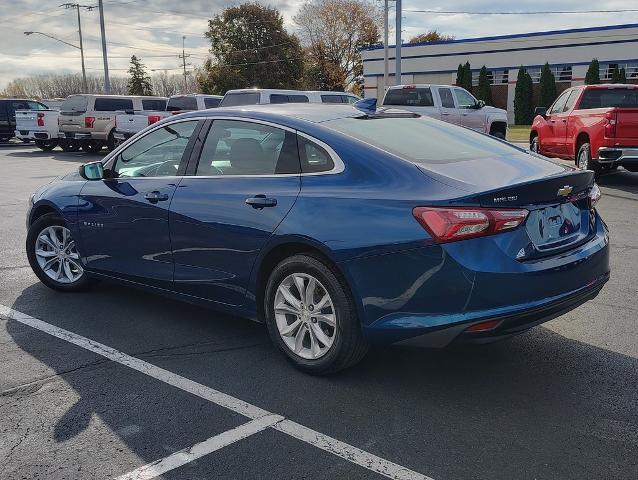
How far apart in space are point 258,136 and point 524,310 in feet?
6.84

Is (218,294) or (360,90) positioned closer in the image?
(218,294)

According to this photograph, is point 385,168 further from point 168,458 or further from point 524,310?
point 168,458

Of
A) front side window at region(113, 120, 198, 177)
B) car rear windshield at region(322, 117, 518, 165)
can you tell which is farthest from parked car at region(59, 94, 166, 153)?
car rear windshield at region(322, 117, 518, 165)

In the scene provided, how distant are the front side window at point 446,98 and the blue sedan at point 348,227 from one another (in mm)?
15420

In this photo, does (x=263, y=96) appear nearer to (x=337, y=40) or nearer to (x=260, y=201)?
(x=260, y=201)

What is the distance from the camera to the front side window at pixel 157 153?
489 cm

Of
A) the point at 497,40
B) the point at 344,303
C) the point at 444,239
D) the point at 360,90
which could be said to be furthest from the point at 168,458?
the point at 360,90

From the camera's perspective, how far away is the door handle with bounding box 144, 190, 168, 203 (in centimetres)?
476

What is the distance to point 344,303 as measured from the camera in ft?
12.4

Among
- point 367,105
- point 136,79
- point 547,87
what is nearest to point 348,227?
point 367,105

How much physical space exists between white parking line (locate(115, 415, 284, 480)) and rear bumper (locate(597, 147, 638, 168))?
9.99 metres

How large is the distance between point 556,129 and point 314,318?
1164cm

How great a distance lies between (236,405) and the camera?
3.67 m

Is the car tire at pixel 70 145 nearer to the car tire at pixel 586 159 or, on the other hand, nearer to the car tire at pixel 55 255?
the car tire at pixel 586 159
